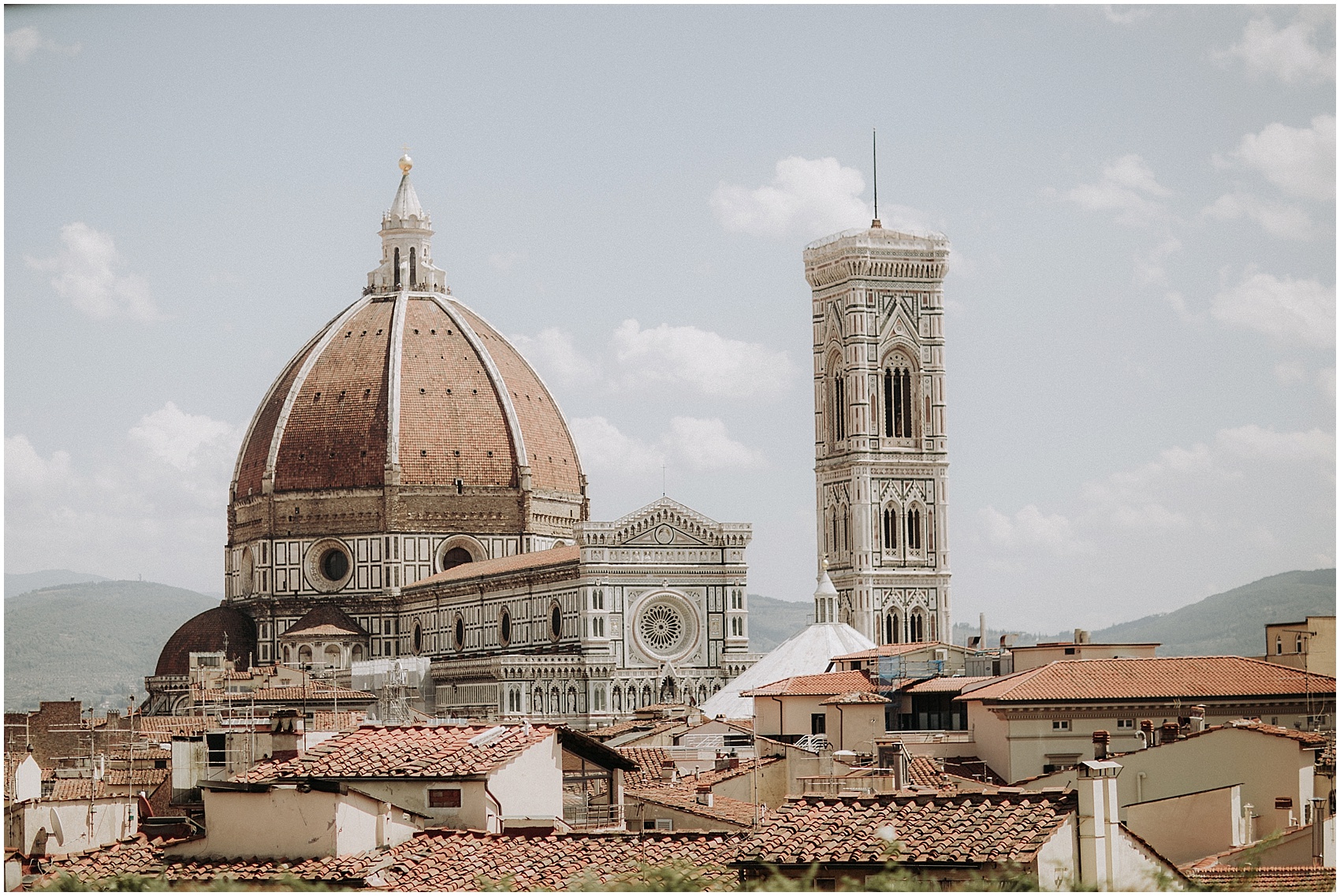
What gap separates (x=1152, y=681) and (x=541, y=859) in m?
16.9

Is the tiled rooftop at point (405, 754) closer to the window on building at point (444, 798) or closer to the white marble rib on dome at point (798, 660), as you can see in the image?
the window on building at point (444, 798)

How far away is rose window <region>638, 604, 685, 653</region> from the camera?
83.2 m

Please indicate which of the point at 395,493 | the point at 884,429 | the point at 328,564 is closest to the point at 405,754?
the point at 884,429

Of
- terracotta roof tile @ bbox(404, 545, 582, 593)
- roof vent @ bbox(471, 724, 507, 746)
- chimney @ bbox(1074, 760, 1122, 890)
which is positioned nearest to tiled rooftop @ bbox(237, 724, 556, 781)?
roof vent @ bbox(471, 724, 507, 746)

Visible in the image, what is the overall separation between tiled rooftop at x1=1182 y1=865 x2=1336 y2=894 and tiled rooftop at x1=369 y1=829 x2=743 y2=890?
3.38 m

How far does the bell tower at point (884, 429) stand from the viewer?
90.7 m

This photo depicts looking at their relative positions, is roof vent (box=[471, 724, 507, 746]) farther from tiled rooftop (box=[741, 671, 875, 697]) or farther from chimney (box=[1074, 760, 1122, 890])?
tiled rooftop (box=[741, 671, 875, 697])

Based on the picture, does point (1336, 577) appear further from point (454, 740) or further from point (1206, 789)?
point (454, 740)

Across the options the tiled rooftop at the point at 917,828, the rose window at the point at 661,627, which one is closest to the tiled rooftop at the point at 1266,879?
the tiled rooftop at the point at 917,828

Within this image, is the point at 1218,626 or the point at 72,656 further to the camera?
the point at 72,656

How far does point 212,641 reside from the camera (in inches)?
3824

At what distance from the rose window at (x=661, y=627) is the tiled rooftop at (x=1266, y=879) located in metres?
63.9

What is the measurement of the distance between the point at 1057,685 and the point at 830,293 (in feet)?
197

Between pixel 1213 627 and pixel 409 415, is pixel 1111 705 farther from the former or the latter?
pixel 1213 627
